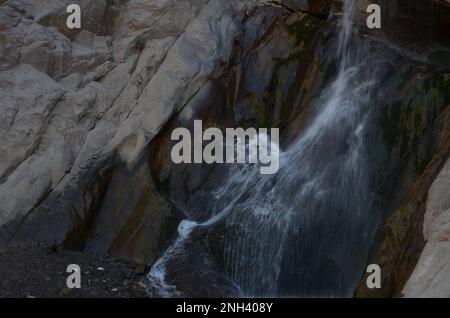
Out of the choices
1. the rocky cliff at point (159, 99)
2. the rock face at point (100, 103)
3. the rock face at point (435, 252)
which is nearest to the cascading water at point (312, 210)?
the rocky cliff at point (159, 99)

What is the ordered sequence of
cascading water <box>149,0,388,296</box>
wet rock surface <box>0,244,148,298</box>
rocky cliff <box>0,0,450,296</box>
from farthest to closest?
rocky cliff <box>0,0,450,296</box> → cascading water <box>149,0,388,296</box> → wet rock surface <box>0,244,148,298</box>

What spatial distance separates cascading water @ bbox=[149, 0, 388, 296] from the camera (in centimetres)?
818

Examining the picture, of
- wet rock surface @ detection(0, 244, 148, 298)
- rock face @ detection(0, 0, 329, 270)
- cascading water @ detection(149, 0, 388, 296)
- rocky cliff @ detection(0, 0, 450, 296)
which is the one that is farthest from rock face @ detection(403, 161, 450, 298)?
rock face @ detection(0, 0, 329, 270)

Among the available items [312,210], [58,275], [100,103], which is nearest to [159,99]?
[100,103]

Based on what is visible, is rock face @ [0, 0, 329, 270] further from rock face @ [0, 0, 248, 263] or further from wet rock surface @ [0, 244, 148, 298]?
wet rock surface @ [0, 244, 148, 298]

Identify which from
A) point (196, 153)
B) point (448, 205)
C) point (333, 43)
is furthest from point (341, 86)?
point (448, 205)

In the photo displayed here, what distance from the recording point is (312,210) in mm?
8555

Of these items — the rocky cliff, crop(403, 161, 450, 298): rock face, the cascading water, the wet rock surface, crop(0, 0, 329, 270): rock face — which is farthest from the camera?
crop(0, 0, 329, 270): rock face

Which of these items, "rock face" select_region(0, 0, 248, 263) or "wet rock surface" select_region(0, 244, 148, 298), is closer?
"wet rock surface" select_region(0, 244, 148, 298)

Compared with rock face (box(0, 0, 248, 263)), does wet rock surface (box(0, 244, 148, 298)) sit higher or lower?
lower

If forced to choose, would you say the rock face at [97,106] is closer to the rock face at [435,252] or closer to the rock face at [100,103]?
the rock face at [100,103]

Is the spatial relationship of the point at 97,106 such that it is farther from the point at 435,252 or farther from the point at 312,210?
the point at 435,252

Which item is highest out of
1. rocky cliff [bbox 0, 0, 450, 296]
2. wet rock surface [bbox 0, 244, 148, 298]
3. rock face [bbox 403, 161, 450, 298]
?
rocky cliff [bbox 0, 0, 450, 296]

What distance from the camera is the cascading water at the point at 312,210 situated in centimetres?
818
